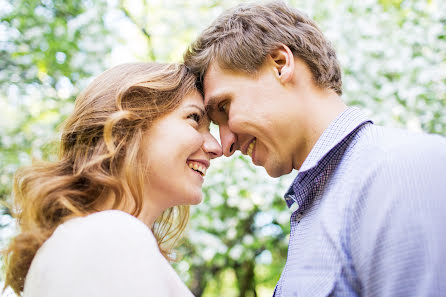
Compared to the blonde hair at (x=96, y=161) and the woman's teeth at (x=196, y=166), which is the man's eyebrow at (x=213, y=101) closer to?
the blonde hair at (x=96, y=161)

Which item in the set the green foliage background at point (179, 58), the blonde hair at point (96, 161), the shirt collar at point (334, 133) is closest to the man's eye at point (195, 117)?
the blonde hair at point (96, 161)

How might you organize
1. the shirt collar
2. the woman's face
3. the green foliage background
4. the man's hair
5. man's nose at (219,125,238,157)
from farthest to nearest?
the green foliage background → man's nose at (219,125,238,157) → the man's hair → the woman's face → the shirt collar

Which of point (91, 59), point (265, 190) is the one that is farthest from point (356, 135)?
point (91, 59)

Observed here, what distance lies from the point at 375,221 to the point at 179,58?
3.25 metres

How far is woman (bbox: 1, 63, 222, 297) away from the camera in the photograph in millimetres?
1396

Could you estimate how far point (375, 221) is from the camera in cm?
144

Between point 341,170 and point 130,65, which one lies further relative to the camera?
point 130,65

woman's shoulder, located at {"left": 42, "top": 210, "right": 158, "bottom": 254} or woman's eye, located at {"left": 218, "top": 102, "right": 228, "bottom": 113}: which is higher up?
woman's eye, located at {"left": 218, "top": 102, "right": 228, "bottom": 113}

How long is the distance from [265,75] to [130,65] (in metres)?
0.73

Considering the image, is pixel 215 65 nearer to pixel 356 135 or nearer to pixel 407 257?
pixel 356 135

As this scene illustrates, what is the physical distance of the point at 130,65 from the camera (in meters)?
2.23

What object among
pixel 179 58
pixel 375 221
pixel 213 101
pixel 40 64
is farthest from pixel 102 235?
pixel 40 64

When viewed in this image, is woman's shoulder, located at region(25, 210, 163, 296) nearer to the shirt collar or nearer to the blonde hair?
the blonde hair

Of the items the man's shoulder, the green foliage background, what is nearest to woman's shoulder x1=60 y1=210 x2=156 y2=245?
the man's shoulder
